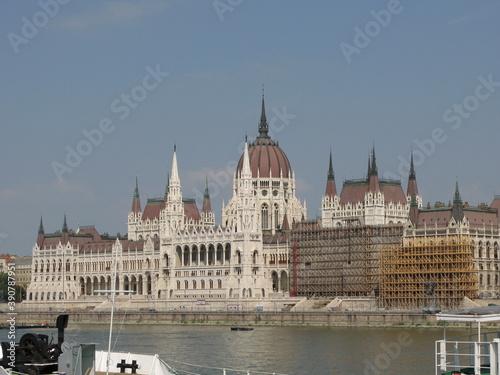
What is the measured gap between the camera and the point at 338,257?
136750 mm

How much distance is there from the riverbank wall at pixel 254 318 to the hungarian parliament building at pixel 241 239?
10173 millimetres

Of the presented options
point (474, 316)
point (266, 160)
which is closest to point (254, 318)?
point (266, 160)

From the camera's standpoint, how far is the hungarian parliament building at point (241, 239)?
448 feet

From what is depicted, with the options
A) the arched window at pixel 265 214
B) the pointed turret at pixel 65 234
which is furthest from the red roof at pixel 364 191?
the pointed turret at pixel 65 234

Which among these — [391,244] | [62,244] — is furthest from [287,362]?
[62,244]

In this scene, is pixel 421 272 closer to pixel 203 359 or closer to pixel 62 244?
pixel 203 359

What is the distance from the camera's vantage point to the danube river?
65.1 m

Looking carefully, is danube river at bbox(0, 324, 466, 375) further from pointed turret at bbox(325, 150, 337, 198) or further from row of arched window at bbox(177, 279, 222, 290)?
pointed turret at bbox(325, 150, 337, 198)

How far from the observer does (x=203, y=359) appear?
238 ft

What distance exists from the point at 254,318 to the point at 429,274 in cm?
2038

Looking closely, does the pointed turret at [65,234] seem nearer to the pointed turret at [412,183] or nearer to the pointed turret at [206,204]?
the pointed turret at [206,204]

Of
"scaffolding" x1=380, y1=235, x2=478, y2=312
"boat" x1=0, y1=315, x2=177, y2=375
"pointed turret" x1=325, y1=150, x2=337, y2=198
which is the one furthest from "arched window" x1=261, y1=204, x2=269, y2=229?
"boat" x1=0, y1=315, x2=177, y2=375

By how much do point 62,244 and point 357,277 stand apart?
6065 cm

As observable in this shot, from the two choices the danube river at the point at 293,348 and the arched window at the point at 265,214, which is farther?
the arched window at the point at 265,214
